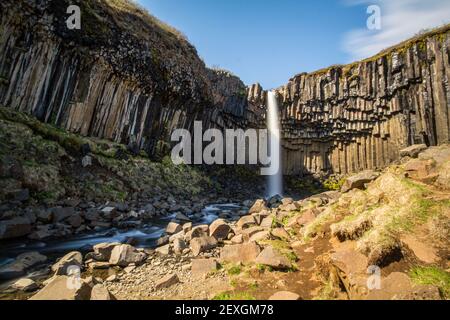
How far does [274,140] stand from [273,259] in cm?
3095

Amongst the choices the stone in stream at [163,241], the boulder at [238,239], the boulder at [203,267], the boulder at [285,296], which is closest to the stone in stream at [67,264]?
the stone in stream at [163,241]

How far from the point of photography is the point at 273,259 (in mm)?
5957

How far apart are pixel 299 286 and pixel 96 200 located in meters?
11.3

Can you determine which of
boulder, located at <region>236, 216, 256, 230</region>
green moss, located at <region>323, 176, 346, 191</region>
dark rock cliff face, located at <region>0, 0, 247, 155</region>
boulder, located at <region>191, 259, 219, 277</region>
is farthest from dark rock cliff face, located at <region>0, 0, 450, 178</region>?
boulder, located at <region>191, 259, 219, 277</region>

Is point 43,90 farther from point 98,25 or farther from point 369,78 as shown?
point 369,78

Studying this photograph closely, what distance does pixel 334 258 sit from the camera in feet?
17.0

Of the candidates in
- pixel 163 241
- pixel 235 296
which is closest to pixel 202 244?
pixel 163 241

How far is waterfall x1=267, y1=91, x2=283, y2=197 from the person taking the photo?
34719mm

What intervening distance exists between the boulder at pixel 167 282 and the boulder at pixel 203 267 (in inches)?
21.6

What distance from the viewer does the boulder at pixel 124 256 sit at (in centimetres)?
705

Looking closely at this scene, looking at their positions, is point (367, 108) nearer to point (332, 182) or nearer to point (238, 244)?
point (332, 182)
